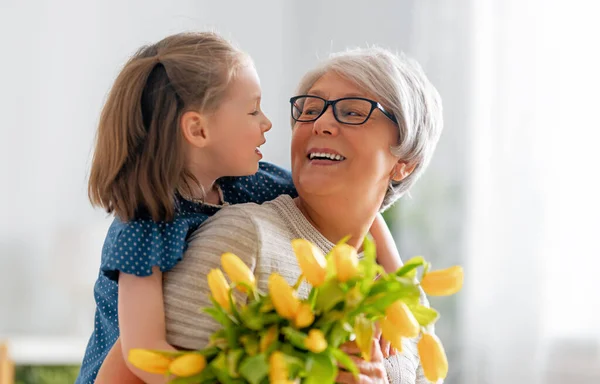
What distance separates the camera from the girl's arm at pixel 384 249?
1.87m

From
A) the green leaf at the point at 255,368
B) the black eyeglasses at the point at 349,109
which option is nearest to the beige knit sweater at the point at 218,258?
the black eyeglasses at the point at 349,109

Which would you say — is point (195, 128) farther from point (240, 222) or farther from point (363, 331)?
point (363, 331)

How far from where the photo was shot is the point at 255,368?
41.6 inches

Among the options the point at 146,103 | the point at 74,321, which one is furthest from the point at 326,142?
the point at 74,321

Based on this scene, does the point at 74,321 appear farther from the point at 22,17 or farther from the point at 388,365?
the point at 388,365

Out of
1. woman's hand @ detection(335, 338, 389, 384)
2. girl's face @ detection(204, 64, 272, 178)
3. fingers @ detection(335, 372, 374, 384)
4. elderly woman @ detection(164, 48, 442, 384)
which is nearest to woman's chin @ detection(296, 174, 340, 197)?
A: elderly woman @ detection(164, 48, 442, 384)

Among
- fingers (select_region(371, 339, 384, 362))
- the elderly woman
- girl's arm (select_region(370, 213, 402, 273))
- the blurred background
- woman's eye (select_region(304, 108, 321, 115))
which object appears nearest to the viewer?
fingers (select_region(371, 339, 384, 362))

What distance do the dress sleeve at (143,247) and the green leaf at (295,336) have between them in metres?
0.39

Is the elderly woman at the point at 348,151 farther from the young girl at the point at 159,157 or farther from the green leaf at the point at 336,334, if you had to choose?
the green leaf at the point at 336,334

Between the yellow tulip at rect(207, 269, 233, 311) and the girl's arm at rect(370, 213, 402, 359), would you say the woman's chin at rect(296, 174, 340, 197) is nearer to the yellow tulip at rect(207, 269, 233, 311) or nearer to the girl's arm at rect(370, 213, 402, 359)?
the girl's arm at rect(370, 213, 402, 359)

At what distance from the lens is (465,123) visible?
4152 mm

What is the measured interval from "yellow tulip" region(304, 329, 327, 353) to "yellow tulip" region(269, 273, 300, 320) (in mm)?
45

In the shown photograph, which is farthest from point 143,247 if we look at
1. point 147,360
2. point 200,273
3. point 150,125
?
point 147,360

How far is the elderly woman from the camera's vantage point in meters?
1.63
